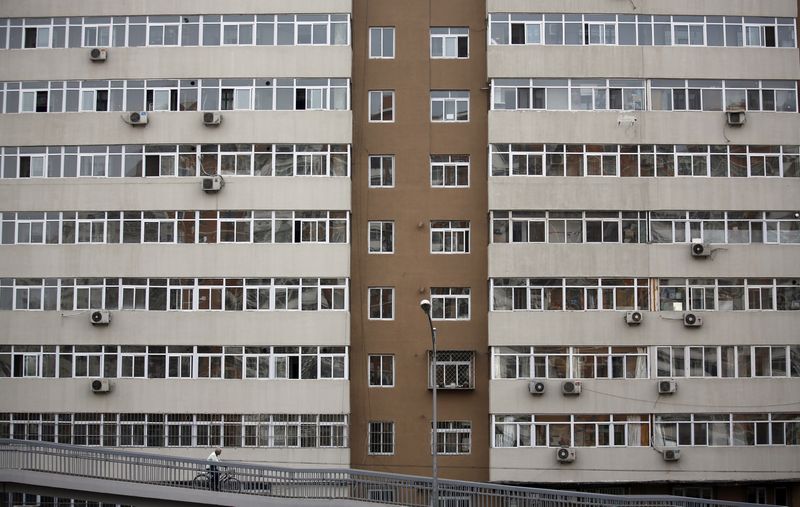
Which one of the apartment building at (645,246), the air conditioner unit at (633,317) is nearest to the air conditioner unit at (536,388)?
the apartment building at (645,246)

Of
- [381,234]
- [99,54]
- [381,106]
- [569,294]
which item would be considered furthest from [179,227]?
[569,294]

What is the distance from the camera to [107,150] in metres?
35.5

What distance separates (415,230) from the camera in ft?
117

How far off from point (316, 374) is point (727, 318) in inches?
514

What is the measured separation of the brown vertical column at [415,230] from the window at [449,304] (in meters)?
0.20

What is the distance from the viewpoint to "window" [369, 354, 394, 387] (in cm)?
3550

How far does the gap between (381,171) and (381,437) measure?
853 cm

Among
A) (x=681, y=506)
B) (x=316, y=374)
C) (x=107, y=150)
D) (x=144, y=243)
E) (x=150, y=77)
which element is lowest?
(x=681, y=506)

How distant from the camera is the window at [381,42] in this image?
36.6m

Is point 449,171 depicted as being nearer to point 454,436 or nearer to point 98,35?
point 454,436

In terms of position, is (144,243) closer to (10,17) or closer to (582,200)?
(10,17)

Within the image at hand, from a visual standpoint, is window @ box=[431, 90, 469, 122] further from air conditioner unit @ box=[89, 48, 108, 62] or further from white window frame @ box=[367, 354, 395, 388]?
air conditioner unit @ box=[89, 48, 108, 62]

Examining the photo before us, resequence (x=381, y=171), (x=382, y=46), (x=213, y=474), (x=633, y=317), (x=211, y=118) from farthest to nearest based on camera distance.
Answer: (x=382, y=46)
(x=381, y=171)
(x=211, y=118)
(x=633, y=317)
(x=213, y=474)

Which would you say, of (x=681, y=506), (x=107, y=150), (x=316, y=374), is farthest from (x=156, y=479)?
(x=681, y=506)
